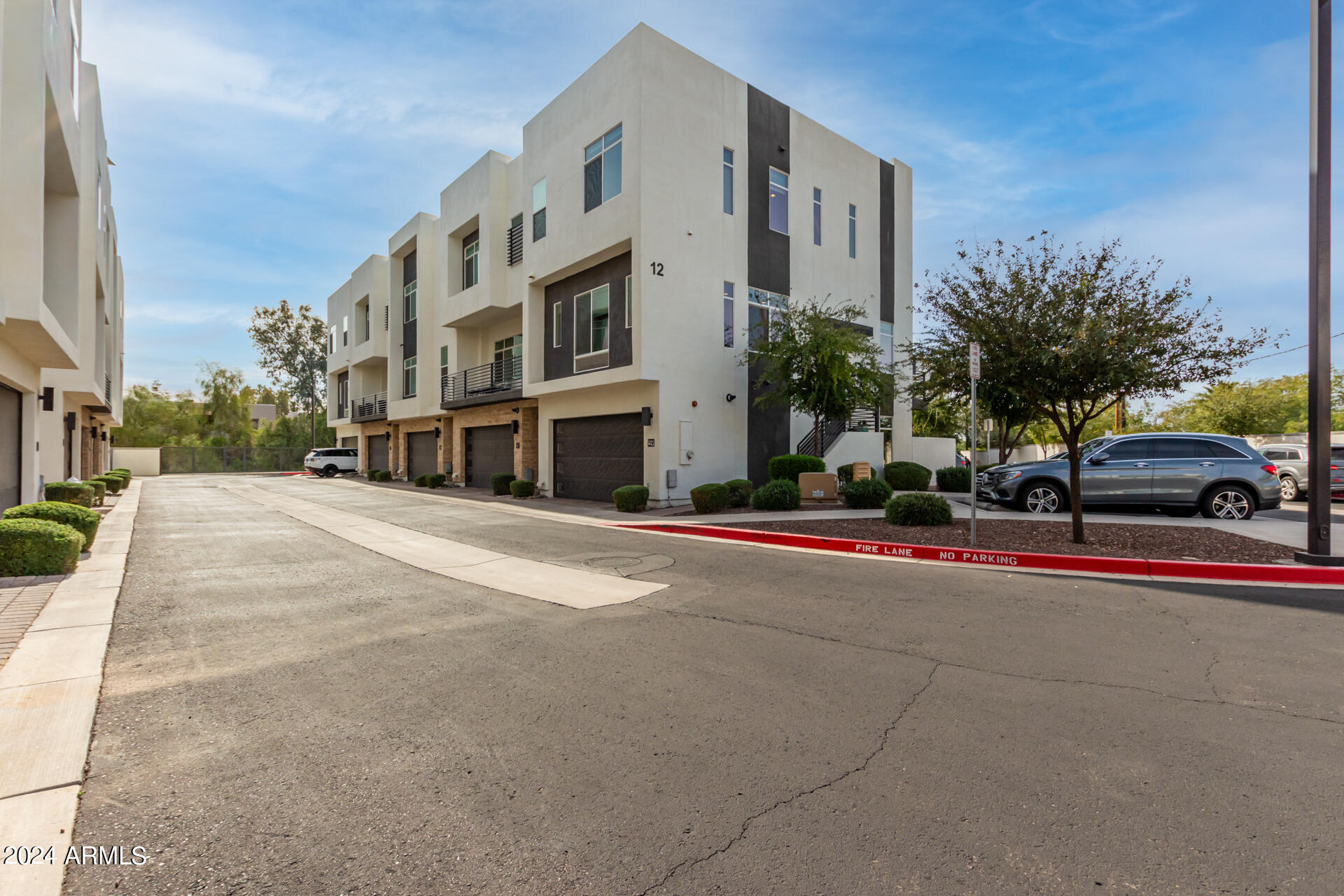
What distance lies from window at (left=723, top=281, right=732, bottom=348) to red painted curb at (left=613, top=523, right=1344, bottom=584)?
30.0 feet

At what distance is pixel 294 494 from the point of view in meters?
25.1

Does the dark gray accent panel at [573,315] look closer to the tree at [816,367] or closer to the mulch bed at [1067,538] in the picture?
the tree at [816,367]

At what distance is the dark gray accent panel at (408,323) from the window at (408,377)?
283 mm

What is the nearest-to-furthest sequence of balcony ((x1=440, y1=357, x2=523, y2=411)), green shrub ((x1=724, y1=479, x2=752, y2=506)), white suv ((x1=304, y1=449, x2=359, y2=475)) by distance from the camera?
1. green shrub ((x1=724, y1=479, x2=752, y2=506))
2. balcony ((x1=440, y1=357, x2=523, y2=411))
3. white suv ((x1=304, y1=449, x2=359, y2=475))

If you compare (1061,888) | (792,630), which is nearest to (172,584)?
(792,630)

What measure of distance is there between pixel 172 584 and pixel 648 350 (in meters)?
11.5

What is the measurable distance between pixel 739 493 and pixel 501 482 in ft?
36.6

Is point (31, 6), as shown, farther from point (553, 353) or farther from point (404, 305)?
point (404, 305)

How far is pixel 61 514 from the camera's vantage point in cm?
985

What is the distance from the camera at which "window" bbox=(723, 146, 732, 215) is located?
756 inches

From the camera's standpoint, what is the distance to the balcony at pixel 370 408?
37.7m

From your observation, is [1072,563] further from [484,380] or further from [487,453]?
[484,380]

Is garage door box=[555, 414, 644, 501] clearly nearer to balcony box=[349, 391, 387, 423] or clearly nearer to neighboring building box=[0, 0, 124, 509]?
neighboring building box=[0, 0, 124, 509]

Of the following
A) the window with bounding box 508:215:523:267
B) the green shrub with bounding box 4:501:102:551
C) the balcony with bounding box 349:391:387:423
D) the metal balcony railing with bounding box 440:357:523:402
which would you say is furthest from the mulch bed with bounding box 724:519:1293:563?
the balcony with bounding box 349:391:387:423
